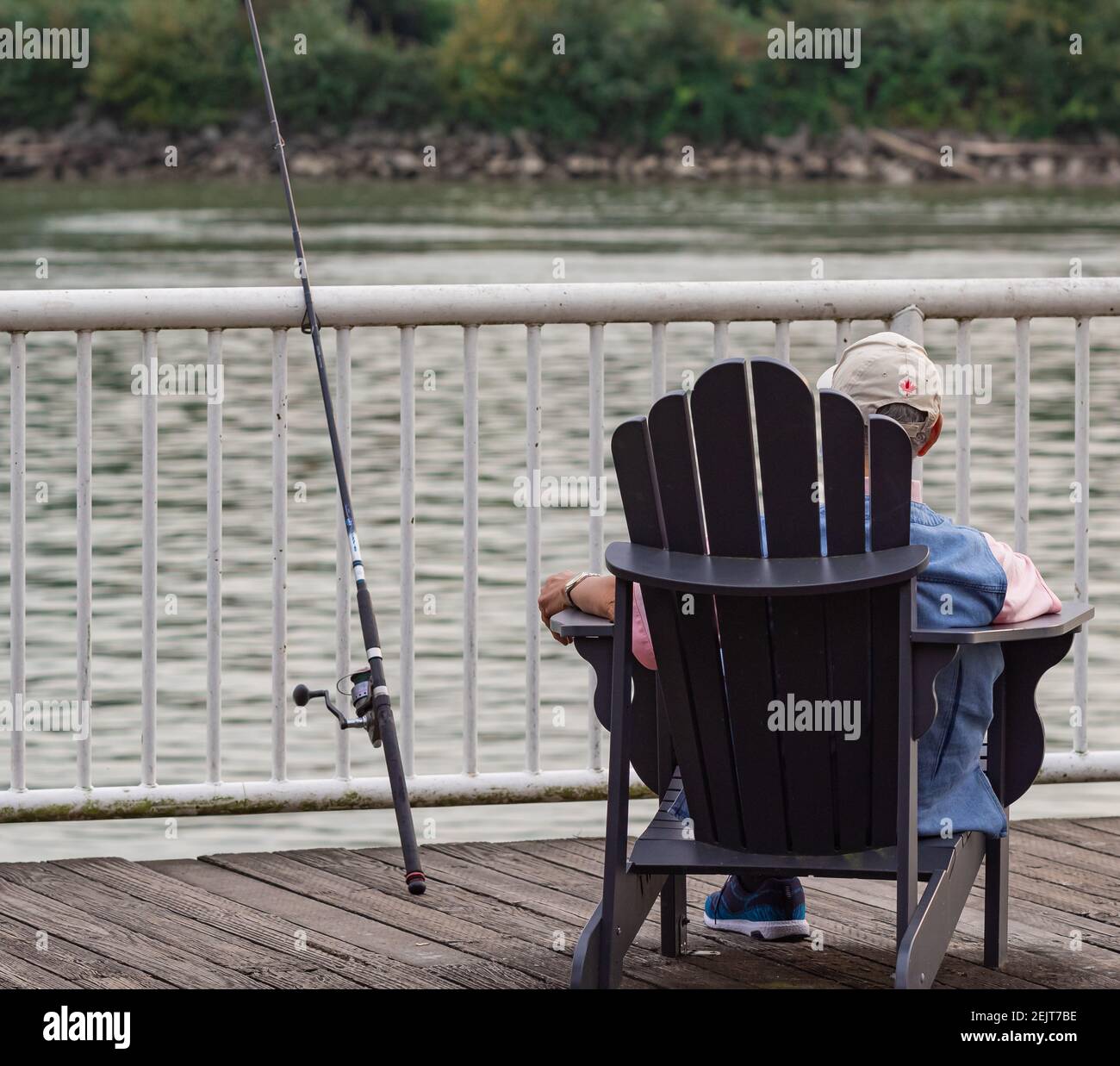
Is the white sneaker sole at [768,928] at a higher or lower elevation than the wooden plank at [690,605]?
lower

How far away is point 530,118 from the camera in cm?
9225

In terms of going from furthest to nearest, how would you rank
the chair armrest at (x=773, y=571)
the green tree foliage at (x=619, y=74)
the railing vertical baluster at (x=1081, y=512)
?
the green tree foliage at (x=619, y=74), the railing vertical baluster at (x=1081, y=512), the chair armrest at (x=773, y=571)

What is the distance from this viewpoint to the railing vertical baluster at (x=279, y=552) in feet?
15.7

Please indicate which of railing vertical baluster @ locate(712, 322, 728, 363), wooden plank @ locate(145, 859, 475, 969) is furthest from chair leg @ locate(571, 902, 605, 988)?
railing vertical baluster @ locate(712, 322, 728, 363)

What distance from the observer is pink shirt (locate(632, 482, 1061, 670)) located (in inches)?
145

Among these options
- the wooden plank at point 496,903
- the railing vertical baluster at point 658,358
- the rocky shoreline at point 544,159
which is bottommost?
the wooden plank at point 496,903

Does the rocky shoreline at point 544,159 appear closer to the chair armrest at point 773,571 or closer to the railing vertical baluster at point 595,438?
the railing vertical baluster at point 595,438

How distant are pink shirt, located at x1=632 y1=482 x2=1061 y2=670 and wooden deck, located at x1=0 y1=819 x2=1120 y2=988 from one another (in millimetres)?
655

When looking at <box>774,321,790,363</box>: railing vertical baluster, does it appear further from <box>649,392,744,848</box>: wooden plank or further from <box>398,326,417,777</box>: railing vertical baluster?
<box>649,392,744,848</box>: wooden plank

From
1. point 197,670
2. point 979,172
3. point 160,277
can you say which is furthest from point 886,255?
point 979,172

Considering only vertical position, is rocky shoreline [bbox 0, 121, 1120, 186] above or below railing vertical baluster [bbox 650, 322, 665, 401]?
above

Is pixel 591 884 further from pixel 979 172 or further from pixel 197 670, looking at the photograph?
pixel 979 172

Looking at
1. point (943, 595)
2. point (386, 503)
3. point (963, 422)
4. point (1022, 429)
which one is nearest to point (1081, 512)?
point (1022, 429)

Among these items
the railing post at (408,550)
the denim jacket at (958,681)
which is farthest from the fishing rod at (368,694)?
the denim jacket at (958,681)
